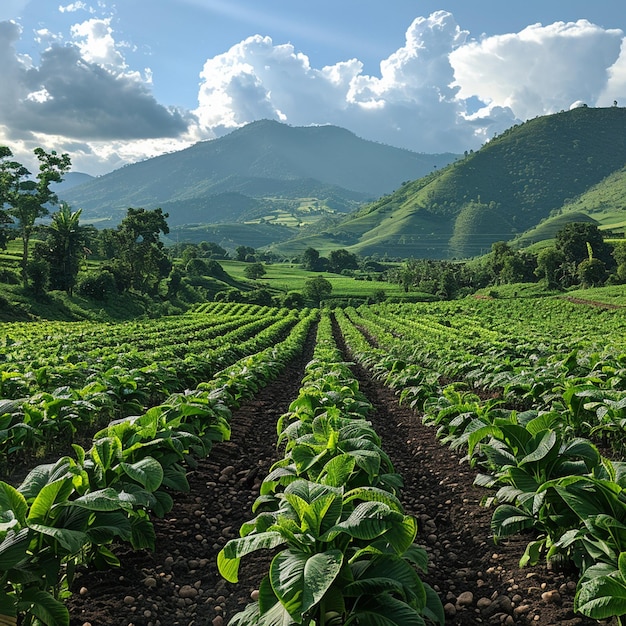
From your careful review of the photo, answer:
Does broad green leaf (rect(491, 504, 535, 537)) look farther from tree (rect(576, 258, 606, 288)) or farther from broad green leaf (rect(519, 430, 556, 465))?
tree (rect(576, 258, 606, 288))

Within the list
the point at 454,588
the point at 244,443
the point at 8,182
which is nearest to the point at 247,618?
the point at 454,588

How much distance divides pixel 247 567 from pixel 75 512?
1927mm

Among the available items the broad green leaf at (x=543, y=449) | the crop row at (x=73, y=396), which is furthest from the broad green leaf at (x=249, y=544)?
the crop row at (x=73, y=396)

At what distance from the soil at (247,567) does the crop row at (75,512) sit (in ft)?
1.10

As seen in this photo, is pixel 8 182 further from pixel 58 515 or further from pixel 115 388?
pixel 58 515

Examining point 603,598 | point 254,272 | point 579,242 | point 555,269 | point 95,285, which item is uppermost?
point 579,242

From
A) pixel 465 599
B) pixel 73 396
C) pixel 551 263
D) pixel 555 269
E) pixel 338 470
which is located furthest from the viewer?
pixel 555 269

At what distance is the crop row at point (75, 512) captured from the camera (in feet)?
9.78

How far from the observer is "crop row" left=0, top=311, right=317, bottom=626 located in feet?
9.78

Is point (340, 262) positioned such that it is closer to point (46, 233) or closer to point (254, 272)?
point (254, 272)

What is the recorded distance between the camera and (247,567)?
15.4 feet

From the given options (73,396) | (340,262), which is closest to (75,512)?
(73,396)

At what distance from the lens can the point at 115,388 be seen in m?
8.78

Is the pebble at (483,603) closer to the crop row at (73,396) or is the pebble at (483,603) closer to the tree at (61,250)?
the crop row at (73,396)
